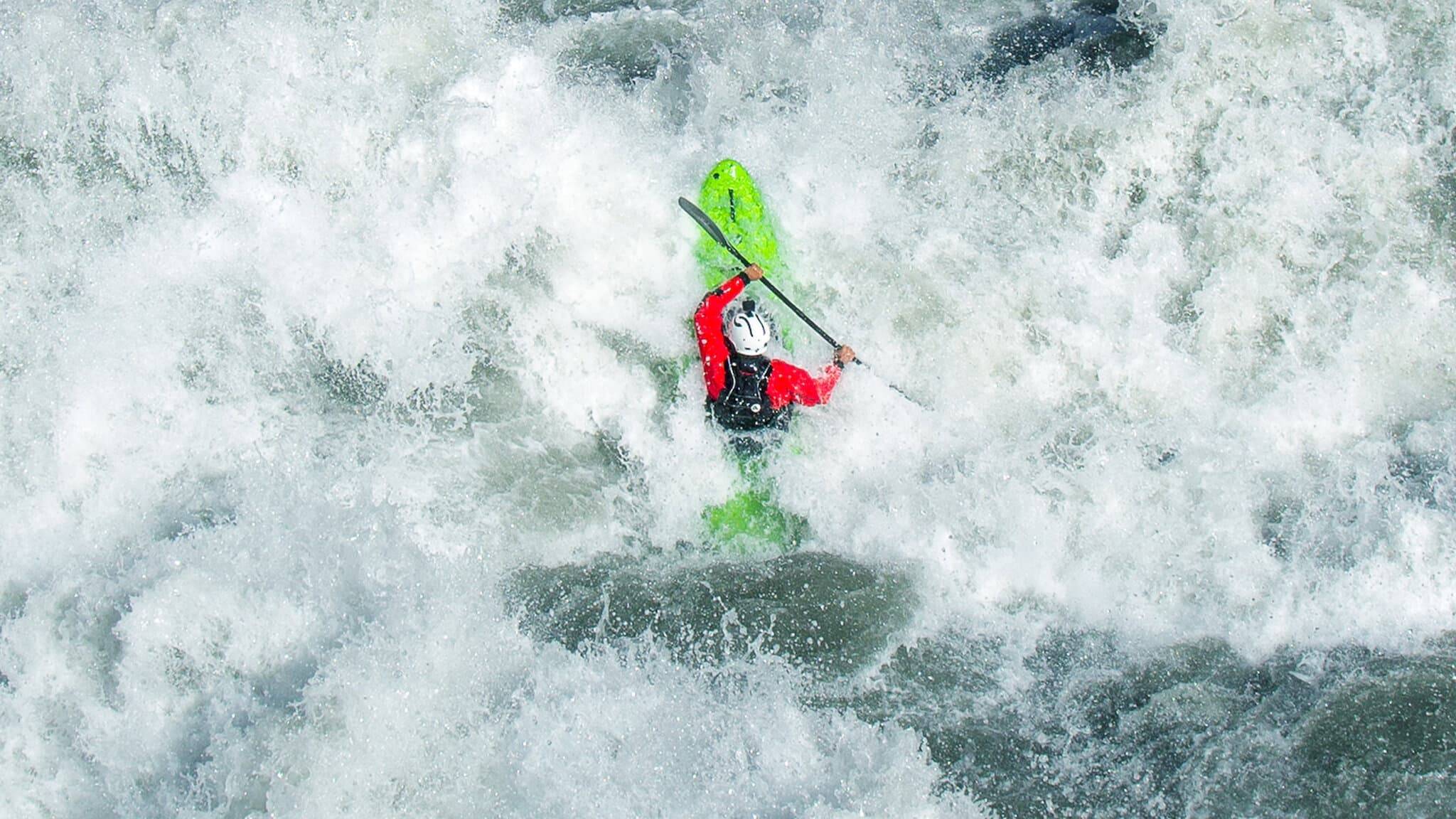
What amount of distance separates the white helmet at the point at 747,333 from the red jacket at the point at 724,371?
2.7 inches

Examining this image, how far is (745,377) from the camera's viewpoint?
16.5 ft

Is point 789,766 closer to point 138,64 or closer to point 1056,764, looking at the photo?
point 1056,764

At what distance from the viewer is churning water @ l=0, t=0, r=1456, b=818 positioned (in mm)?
4441

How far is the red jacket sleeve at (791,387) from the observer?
506cm

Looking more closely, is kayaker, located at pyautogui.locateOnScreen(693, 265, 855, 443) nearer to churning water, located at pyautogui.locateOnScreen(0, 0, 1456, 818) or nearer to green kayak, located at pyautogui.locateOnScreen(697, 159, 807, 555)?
churning water, located at pyautogui.locateOnScreen(0, 0, 1456, 818)

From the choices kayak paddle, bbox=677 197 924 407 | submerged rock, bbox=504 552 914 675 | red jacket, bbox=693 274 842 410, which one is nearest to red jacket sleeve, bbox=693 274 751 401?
red jacket, bbox=693 274 842 410

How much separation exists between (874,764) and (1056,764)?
871mm

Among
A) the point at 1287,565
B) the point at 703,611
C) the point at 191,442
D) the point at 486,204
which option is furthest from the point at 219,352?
the point at 1287,565

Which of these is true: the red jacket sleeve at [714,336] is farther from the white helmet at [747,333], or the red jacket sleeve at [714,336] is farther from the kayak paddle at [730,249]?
the kayak paddle at [730,249]

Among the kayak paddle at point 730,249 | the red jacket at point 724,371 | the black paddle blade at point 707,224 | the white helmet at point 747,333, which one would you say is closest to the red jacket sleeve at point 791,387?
the red jacket at point 724,371

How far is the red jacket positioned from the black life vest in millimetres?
26

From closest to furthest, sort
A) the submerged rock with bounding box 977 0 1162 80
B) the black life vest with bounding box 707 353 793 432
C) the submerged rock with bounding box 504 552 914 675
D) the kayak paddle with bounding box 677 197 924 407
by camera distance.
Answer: the submerged rock with bounding box 504 552 914 675, the black life vest with bounding box 707 353 793 432, the kayak paddle with bounding box 677 197 924 407, the submerged rock with bounding box 977 0 1162 80

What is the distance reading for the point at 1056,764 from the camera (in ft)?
14.5

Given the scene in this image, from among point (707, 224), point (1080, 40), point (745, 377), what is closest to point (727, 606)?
point (745, 377)
